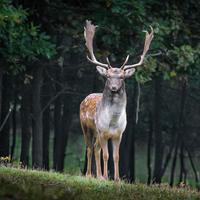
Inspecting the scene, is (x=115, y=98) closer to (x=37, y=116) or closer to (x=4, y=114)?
(x=37, y=116)

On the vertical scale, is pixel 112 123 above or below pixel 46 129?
above

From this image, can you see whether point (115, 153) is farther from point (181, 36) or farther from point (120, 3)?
point (181, 36)

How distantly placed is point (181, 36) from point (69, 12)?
11.0 ft

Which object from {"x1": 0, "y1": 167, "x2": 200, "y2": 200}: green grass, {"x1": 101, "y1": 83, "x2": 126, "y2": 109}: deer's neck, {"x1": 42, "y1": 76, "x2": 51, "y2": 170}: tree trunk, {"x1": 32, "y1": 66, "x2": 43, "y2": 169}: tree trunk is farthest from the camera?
{"x1": 42, "y1": 76, "x2": 51, "y2": 170}: tree trunk

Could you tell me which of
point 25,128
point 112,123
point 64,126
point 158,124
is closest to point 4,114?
point 25,128

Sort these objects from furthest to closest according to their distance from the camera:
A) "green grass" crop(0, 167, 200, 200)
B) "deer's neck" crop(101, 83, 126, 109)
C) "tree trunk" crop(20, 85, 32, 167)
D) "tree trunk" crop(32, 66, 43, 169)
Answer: "tree trunk" crop(20, 85, 32, 167)
"tree trunk" crop(32, 66, 43, 169)
"deer's neck" crop(101, 83, 126, 109)
"green grass" crop(0, 167, 200, 200)

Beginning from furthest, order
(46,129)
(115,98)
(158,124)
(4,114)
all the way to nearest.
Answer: (158,124)
(46,129)
(4,114)
(115,98)

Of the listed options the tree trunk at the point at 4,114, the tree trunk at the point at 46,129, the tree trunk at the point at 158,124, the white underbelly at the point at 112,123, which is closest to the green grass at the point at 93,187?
the white underbelly at the point at 112,123

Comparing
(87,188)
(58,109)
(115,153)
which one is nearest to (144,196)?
(87,188)

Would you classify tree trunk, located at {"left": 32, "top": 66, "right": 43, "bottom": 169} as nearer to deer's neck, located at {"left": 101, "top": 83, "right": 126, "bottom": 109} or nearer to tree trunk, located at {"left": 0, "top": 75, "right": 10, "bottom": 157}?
tree trunk, located at {"left": 0, "top": 75, "right": 10, "bottom": 157}

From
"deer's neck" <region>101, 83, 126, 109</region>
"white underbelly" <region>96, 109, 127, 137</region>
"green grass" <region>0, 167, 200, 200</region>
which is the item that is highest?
"deer's neck" <region>101, 83, 126, 109</region>

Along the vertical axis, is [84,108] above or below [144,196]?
above

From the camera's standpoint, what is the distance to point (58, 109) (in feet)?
104

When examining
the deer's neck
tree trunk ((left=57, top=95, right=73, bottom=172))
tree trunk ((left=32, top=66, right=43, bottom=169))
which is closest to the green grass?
the deer's neck
